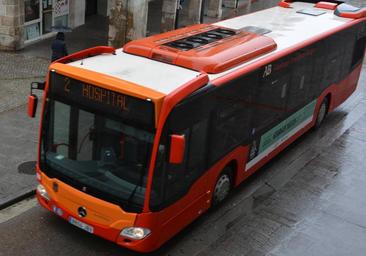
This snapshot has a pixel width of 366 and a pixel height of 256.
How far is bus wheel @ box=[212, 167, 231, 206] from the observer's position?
31.1ft

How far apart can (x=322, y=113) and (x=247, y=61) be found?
199 inches

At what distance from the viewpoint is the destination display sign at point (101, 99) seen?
7.24 meters

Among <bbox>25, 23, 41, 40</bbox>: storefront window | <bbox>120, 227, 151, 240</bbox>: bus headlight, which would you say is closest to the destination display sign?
<bbox>120, 227, 151, 240</bbox>: bus headlight

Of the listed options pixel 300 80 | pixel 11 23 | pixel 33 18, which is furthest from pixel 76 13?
pixel 300 80

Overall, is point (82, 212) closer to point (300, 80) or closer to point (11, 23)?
point (300, 80)

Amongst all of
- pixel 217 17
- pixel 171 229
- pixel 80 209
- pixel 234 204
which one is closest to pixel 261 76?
pixel 234 204

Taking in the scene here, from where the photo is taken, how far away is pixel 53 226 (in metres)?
8.91

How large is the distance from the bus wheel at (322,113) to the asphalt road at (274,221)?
106 cm

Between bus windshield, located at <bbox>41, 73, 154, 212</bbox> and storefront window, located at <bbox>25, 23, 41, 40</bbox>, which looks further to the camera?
storefront window, located at <bbox>25, 23, 41, 40</bbox>

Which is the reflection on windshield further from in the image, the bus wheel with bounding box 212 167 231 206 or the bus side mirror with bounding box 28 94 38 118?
the bus wheel with bounding box 212 167 231 206

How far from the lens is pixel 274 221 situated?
Result: 974 cm

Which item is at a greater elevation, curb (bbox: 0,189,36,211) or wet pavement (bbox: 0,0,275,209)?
wet pavement (bbox: 0,0,275,209)

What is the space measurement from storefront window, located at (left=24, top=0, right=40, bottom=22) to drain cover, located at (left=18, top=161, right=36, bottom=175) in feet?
29.2

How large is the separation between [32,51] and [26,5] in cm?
153
